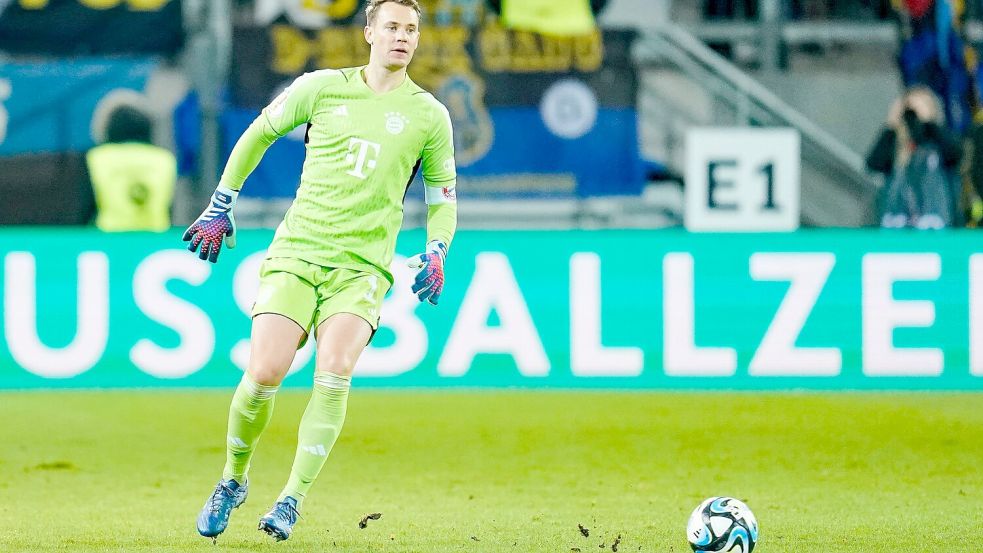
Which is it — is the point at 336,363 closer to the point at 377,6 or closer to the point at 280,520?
the point at 280,520

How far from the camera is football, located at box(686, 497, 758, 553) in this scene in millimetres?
5082

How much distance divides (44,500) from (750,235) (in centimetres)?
540

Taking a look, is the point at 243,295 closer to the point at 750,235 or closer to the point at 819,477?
the point at 750,235

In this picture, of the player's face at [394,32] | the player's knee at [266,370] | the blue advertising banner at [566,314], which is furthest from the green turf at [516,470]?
the player's face at [394,32]

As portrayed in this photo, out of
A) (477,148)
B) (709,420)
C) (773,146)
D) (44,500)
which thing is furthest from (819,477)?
(477,148)

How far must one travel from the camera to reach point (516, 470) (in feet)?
25.3

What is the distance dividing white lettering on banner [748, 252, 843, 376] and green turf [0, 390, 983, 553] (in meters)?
0.21

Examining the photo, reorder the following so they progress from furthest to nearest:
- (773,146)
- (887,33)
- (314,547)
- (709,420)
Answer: (887,33) → (773,146) → (709,420) → (314,547)

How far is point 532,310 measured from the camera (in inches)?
412

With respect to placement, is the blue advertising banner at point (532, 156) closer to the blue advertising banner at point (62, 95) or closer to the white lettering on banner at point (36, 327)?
the blue advertising banner at point (62, 95)

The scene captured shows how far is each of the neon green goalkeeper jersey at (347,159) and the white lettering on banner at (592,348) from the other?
487 centimetres

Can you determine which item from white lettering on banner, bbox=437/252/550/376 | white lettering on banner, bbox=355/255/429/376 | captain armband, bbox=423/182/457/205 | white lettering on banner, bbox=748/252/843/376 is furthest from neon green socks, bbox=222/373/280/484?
white lettering on banner, bbox=748/252/843/376

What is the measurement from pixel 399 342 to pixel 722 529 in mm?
5442

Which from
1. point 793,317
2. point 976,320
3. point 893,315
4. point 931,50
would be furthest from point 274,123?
point 931,50
